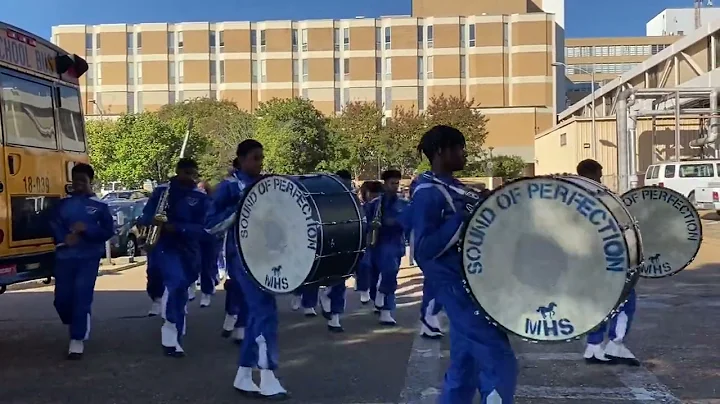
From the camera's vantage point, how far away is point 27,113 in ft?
26.0

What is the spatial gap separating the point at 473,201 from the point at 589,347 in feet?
11.0

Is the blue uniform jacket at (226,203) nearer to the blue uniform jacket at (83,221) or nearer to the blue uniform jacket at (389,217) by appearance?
the blue uniform jacket at (83,221)

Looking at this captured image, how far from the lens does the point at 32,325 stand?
9.57m

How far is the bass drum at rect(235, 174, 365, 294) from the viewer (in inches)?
212

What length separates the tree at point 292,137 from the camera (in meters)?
50.3

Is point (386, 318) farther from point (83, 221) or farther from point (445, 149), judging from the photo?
point (445, 149)

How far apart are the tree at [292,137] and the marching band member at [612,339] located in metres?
42.4

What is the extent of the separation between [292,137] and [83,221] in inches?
1735

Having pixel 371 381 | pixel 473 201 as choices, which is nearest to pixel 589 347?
pixel 371 381

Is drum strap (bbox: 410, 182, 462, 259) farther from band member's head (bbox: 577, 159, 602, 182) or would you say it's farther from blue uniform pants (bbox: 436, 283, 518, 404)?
band member's head (bbox: 577, 159, 602, 182)

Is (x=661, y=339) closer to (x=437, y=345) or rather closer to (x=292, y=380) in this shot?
(x=437, y=345)

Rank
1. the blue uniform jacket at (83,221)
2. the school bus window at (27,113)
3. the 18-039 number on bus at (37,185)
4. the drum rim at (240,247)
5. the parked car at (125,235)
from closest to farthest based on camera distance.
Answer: the drum rim at (240,247), the blue uniform jacket at (83,221), the school bus window at (27,113), the 18-039 number on bus at (37,185), the parked car at (125,235)

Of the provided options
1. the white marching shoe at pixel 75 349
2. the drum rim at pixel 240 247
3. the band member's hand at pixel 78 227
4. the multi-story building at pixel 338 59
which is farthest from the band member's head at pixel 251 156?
the multi-story building at pixel 338 59

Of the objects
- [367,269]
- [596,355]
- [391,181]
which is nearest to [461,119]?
[367,269]
